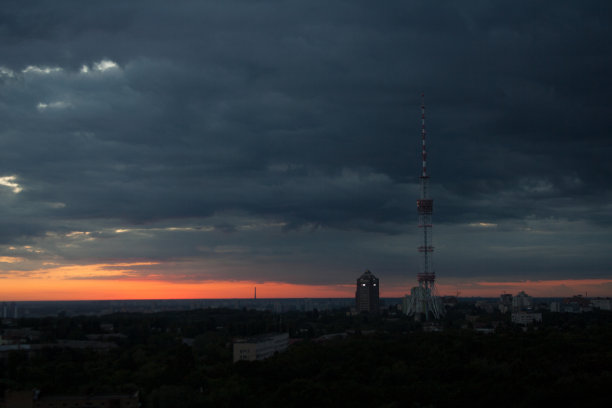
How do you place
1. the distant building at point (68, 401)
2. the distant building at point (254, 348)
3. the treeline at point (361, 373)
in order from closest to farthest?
the treeline at point (361, 373), the distant building at point (68, 401), the distant building at point (254, 348)

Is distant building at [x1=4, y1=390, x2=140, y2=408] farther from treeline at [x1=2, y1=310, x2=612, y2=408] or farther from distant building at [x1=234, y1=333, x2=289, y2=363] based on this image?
distant building at [x1=234, y1=333, x2=289, y2=363]

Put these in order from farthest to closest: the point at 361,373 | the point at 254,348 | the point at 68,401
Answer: the point at 254,348 → the point at 361,373 → the point at 68,401

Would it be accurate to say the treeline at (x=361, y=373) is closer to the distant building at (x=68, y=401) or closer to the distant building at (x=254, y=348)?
the distant building at (x=68, y=401)

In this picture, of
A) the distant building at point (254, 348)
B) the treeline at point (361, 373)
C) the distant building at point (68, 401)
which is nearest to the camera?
the treeline at point (361, 373)

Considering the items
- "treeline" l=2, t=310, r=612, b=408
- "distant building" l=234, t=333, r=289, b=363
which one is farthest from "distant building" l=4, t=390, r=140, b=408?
"distant building" l=234, t=333, r=289, b=363

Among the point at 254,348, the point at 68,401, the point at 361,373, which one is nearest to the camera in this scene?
the point at 68,401

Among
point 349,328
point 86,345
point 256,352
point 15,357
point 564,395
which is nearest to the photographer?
point 564,395

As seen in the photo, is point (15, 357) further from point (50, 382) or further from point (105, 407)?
point (105, 407)

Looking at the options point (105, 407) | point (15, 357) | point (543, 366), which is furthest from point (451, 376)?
point (15, 357)

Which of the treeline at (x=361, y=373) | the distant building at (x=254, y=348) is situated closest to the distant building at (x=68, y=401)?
the treeline at (x=361, y=373)

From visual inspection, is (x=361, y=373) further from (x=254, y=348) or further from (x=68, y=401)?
(x=254, y=348)

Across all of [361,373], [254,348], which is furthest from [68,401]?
[254,348]
